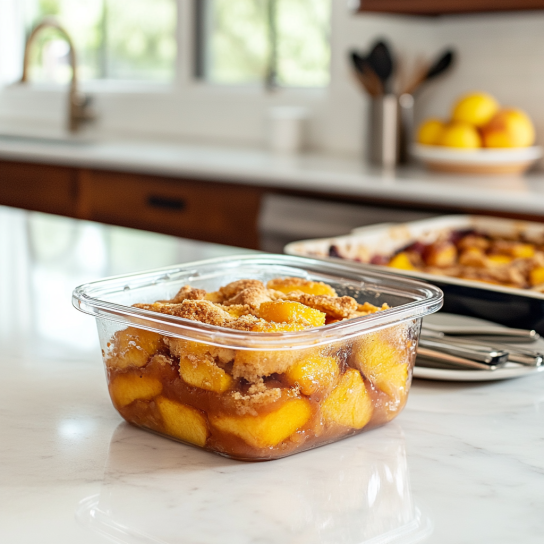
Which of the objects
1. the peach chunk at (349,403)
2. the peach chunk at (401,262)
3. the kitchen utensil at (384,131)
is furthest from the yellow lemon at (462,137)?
the peach chunk at (349,403)

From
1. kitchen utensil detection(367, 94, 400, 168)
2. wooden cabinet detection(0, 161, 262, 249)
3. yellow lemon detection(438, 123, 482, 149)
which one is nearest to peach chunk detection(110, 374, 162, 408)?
wooden cabinet detection(0, 161, 262, 249)

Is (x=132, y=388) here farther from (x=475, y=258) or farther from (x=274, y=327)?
(x=475, y=258)

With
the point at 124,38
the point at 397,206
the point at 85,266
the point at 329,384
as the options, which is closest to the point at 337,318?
the point at 329,384

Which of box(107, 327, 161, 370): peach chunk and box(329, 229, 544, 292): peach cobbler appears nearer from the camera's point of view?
box(107, 327, 161, 370): peach chunk

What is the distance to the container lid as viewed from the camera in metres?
0.54

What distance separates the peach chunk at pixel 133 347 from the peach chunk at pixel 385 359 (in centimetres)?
15

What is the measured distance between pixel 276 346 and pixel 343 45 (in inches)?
106

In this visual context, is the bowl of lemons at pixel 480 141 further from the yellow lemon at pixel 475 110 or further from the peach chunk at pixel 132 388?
the peach chunk at pixel 132 388

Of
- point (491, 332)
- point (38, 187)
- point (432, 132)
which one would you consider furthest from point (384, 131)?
point (491, 332)

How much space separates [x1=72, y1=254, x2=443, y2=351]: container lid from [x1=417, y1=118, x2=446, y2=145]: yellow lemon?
5.92 ft

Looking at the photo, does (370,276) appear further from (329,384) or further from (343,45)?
(343,45)

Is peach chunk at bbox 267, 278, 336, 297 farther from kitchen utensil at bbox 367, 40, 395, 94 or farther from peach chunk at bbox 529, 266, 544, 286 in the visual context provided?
kitchen utensil at bbox 367, 40, 395, 94

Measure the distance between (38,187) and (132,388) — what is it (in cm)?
262

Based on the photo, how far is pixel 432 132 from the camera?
2518 millimetres
